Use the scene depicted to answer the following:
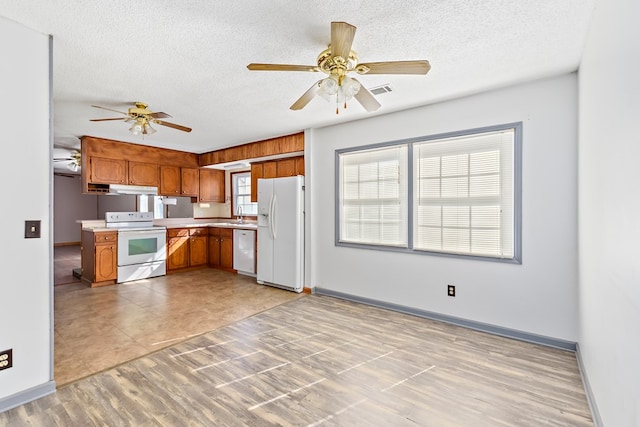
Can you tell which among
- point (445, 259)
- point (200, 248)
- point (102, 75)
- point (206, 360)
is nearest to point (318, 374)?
point (206, 360)

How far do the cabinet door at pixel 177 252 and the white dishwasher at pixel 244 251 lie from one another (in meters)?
1.10

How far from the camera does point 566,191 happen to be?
2740 mm

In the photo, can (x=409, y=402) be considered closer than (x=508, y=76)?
Yes

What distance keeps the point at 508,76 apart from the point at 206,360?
3.61m

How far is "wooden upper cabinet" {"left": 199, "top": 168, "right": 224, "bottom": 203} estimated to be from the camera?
681 cm

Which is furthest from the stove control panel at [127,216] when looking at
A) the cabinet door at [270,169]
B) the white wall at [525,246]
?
the white wall at [525,246]

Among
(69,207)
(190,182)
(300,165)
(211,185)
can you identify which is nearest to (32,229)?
(300,165)

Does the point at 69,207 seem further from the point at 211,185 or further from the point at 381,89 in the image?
the point at 381,89

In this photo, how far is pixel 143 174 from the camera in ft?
18.9

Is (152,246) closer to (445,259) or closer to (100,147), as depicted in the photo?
(100,147)

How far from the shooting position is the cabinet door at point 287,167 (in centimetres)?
532

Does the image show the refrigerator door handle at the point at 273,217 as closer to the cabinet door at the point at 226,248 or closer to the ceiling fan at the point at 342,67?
the cabinet door at the point at 226,248

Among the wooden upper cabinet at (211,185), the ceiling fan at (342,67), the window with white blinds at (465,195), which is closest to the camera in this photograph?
the ceiling fan at (342,67)

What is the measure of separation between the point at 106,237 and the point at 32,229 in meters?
3.39
